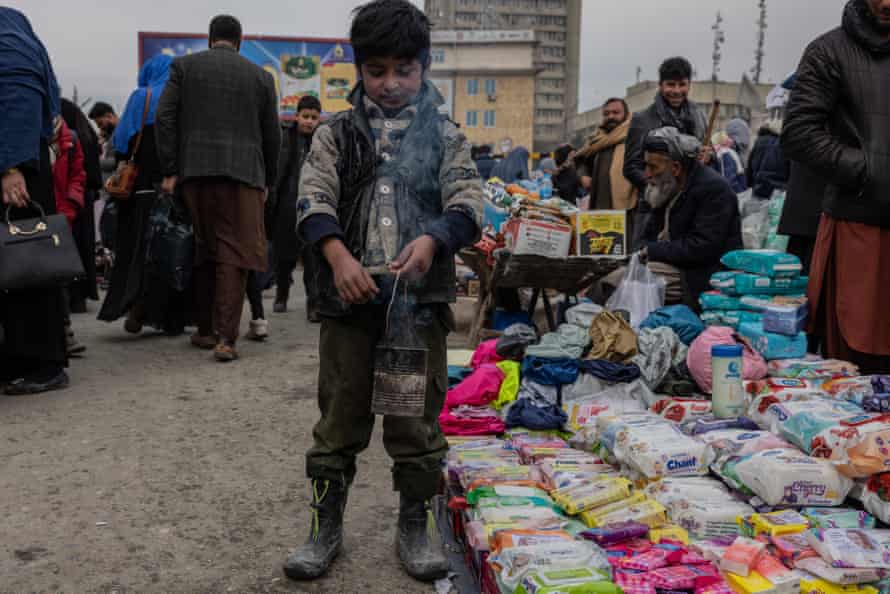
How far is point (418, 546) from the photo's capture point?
267cm

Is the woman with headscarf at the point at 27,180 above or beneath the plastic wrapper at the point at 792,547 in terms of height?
above

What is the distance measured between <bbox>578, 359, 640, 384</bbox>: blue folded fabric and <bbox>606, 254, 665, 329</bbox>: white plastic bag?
66cm

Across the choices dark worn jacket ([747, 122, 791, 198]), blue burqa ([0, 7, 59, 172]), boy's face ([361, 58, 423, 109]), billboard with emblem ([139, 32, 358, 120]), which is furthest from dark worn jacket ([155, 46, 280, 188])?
billboard with emblem ([139, 32, 358, 120])

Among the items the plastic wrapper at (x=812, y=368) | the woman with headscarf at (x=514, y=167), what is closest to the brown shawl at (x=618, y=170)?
the plastic wrapper at (x=812, y=368)

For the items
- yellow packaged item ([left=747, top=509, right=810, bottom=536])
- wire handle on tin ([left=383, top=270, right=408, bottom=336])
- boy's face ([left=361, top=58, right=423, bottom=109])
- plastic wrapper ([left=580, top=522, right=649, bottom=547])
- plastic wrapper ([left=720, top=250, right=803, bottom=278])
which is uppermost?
boy's face ([left=361, top=58, right=423, bottom=109])

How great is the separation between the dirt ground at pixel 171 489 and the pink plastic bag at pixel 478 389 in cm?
55

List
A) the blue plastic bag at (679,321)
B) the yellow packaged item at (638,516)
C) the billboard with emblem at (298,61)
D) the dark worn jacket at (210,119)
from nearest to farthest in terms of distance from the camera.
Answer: the yellow packaged item at (638,516), the blue plastic bag at (679,321), the dark worn jacket at (210,119), the billboard with emblem at (298,61)

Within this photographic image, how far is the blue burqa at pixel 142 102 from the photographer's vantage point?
634 cm

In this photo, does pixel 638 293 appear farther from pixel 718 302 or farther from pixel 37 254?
pixel 37 254

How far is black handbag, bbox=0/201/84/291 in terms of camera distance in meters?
4.34

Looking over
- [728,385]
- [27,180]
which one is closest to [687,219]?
[728,385]

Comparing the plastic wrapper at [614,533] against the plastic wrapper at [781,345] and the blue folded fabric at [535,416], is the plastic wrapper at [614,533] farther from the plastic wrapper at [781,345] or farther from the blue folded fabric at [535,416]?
the plastic wrapper at [781,345]

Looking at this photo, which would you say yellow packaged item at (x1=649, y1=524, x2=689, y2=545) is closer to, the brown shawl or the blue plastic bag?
the blue plastic bag

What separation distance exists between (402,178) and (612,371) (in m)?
2.24
